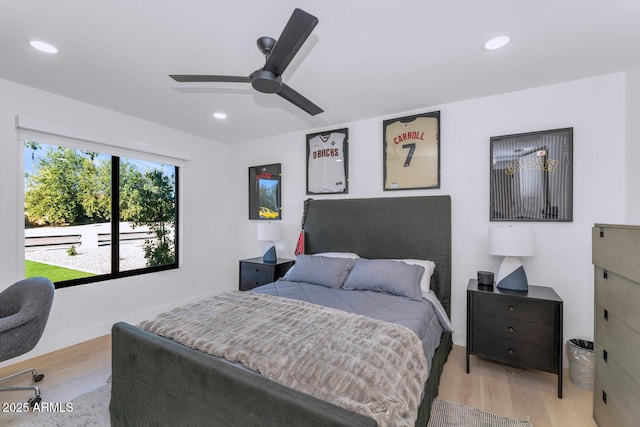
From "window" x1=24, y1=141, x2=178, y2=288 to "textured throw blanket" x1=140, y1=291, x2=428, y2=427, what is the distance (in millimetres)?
1976

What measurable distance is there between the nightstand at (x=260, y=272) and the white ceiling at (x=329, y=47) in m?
1.92

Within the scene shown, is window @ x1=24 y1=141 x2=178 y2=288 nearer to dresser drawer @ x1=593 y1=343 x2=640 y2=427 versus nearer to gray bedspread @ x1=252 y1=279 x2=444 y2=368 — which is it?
gray bedspread @ x1=252 y1=279 x2=444 y2=368

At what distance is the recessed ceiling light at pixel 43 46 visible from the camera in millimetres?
1969

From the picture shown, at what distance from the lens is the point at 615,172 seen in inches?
92.7

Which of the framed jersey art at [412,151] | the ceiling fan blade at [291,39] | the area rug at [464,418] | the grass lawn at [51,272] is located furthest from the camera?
the framed jersey art at [412,151]

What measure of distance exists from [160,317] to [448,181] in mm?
2852

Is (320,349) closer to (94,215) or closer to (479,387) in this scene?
(479,387)

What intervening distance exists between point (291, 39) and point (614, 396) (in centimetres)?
264

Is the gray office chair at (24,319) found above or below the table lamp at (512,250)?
below

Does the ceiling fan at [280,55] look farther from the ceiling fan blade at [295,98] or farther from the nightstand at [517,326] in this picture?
the nightstand at [517,326]

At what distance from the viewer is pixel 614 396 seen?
1631 millimetres

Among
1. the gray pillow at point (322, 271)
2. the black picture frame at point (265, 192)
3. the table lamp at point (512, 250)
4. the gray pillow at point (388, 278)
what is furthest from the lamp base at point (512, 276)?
the black picture frame at point (265, 192)

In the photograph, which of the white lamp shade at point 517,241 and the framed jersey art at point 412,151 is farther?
the framed jersey art at point 412,151

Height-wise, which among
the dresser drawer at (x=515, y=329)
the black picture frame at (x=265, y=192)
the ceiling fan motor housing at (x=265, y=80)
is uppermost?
the ceiling fan motor housing at (x=265, y=80)
